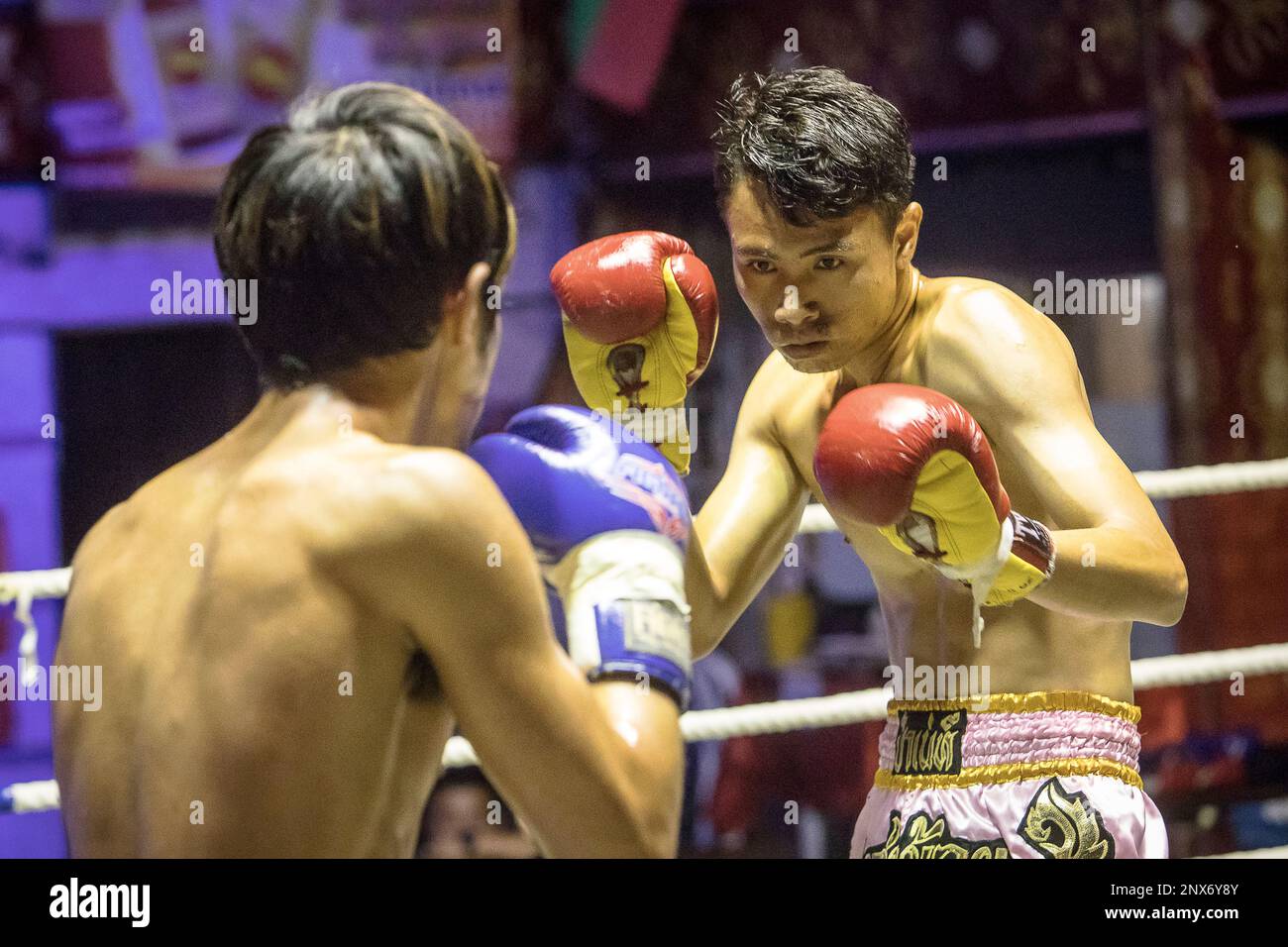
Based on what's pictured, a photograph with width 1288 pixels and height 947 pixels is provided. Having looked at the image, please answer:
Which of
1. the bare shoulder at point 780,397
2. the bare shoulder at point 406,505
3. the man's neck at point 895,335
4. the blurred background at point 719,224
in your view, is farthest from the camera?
the blurred background at point 719,224

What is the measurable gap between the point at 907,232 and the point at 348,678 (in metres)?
0.88

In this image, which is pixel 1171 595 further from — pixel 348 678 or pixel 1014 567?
pixel 348 678

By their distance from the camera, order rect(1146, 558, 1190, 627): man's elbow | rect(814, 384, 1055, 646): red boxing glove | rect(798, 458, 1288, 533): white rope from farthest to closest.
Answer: rect(798, 458, 1288, 533): white rope < rect(1146, 558, 1190, 627): man's elbow < rect(814, 384, 1055, 646): red boxing glove

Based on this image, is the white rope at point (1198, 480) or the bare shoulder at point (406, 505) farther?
the white rope at point (1198, 480)

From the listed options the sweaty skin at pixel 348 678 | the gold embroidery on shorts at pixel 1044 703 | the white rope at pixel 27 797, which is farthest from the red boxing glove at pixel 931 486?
the white rope at pixel 27 797

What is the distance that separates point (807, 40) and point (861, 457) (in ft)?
11.2

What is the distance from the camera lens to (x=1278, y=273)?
4203 mm

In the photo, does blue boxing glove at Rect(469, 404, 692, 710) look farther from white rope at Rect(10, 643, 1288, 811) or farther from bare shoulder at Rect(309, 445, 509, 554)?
white rope at Rect(10, 643, 1288, 811)

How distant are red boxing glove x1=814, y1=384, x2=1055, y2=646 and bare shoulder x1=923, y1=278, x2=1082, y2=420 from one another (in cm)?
15

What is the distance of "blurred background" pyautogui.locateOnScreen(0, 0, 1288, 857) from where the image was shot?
404 centimetres

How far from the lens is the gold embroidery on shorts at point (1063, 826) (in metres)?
1.52

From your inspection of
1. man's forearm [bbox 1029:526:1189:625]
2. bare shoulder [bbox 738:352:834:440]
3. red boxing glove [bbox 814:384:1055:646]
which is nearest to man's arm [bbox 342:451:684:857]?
red boxing glove [bbox 814:384:1055:646]

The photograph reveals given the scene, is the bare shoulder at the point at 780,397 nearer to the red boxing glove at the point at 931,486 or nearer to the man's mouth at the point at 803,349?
the man's mouth at the point at 803,349

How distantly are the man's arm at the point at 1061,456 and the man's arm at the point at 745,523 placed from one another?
286mm
